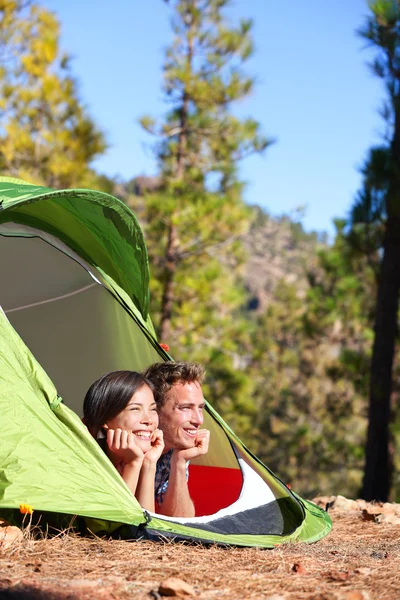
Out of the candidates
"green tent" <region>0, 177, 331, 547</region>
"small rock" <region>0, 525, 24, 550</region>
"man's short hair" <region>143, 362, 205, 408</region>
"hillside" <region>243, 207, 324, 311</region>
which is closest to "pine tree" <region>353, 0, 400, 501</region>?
"green tent" <region>0, 177, 331, 547</region>

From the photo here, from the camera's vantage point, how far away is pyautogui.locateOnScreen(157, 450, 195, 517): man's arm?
309 centimetres

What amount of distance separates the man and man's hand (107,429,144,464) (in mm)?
238

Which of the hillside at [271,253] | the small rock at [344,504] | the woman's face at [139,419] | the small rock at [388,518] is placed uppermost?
the hillside at [271,253]

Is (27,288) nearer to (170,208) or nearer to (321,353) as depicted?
(170,208)

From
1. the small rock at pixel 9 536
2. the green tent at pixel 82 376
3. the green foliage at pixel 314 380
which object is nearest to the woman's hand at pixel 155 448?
the green tent at pixel 82 376

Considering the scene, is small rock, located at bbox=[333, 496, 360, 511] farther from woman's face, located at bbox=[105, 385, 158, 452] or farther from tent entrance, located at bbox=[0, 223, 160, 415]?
woman's face, located at bbox=[105, 385, 158, 452]

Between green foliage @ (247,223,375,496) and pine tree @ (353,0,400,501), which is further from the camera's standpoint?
green foliage @ (247,223,375,496)

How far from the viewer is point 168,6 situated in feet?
44.3

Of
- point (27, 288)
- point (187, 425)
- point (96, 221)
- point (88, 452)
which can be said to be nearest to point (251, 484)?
point (187, 425)

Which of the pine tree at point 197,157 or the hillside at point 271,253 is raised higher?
the hillside at point 271,253

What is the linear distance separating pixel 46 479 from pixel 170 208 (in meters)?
10.2

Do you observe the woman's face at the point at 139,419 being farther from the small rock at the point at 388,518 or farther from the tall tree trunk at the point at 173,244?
the tall tree trunk at the point at 173,244

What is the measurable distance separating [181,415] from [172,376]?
195 millimetres

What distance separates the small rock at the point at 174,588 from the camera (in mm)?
2055
